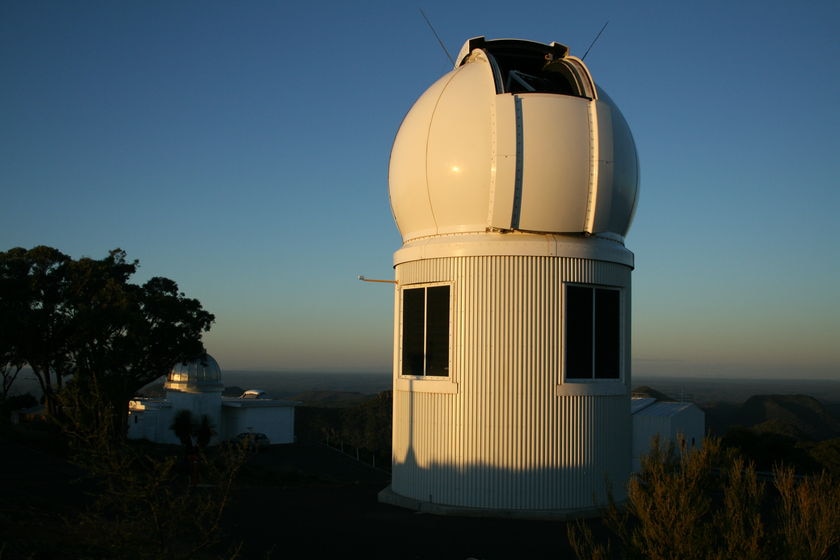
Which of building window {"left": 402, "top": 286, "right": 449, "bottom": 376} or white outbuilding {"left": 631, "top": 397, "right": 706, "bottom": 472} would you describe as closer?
building window {"left": 402, "top": 286, "right": 449, "bottom": 376}

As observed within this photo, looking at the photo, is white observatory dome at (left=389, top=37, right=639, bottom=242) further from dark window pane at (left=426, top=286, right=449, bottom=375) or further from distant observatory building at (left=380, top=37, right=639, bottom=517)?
dark window pane at (left=426, top=286, right=449, bottom=375)

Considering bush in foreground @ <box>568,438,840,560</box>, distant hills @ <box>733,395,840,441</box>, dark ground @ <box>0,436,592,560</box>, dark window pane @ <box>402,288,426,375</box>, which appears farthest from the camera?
distant hills @ <box>733,395,840,441</box>

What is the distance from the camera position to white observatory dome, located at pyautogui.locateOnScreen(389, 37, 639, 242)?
11531mm

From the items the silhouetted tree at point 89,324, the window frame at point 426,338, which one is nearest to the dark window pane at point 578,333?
the window frame at point 426,338

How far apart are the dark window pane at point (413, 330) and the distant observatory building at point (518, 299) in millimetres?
65

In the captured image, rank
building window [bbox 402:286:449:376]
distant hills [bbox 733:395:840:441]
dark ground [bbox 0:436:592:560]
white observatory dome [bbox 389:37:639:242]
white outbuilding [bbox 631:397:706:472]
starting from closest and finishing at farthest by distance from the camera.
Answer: dark ground [bbox 0:436:592:560], white observatory dome [bbox 389:37:639:242], building window [bbox 402:286:449:376], white outbuilding [bbox 631:397:706:472], distant hills [bbox 733:395:840:441]

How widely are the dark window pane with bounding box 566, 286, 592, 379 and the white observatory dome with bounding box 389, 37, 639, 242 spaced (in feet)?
3.30

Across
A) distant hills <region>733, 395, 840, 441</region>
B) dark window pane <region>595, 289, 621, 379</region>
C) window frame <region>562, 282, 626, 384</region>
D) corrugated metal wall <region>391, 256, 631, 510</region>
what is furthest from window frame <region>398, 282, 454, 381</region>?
distant hills <region>733, 395, 840, 441</region>

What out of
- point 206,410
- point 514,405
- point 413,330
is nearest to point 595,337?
point 514,405

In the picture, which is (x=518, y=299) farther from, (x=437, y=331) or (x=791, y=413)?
(x=791, y=413)

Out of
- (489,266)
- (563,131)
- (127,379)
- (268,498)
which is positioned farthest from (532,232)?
(127,379)

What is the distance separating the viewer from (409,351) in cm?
1274

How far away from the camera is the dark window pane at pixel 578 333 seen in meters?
11.8

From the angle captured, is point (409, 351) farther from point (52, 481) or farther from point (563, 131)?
point (52, 481)
